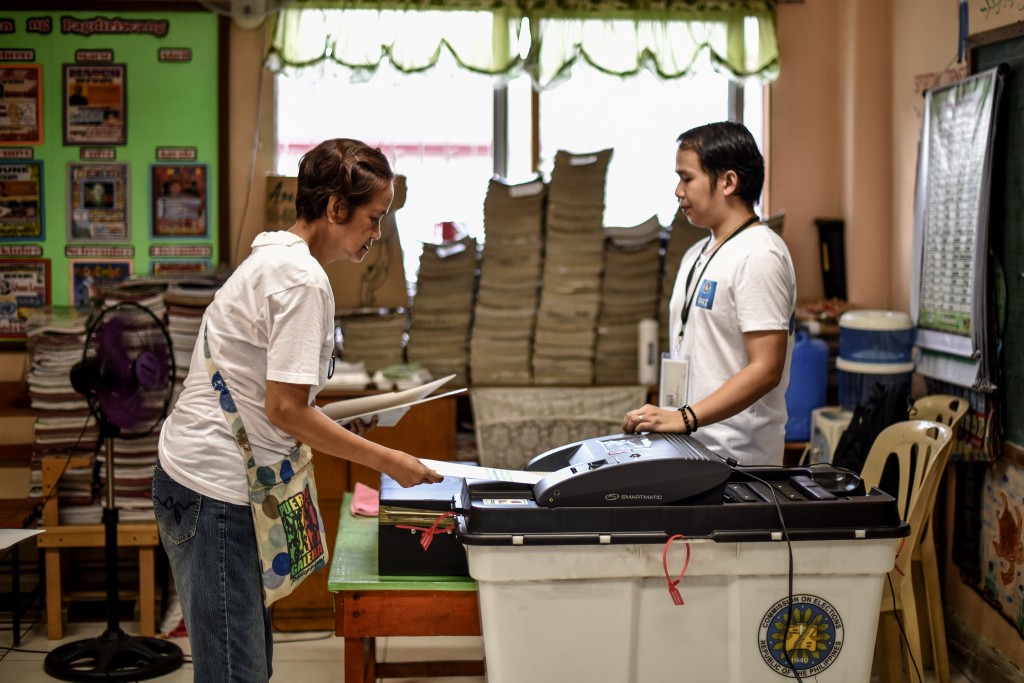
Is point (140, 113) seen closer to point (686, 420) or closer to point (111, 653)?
point (111, 653)

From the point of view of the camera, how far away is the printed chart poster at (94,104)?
445cm

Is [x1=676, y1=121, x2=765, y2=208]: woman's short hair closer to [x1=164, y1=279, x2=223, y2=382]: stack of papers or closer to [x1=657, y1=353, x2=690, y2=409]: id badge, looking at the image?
[x1=657, y1=353, x2=690, y2=409]: id badge

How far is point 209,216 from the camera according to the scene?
4.54 meters

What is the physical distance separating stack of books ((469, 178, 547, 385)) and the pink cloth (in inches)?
63.0

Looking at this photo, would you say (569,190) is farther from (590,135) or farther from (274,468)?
(274,468)

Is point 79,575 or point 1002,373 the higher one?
point 1002,373

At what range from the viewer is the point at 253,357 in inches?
74.9

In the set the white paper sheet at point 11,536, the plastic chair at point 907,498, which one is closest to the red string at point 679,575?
the plastic chair at point 907,498

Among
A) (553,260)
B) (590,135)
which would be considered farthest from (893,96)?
(553,260)

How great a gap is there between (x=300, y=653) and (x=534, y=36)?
2.71m

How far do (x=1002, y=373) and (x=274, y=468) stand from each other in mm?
2435

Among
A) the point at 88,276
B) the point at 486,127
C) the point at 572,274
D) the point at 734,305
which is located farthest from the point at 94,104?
the point at 734,305

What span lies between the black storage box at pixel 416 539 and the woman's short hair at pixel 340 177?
632mm

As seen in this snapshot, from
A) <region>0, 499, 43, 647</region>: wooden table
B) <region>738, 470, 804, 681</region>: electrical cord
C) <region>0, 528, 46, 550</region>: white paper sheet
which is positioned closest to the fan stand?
<region>0, 499, 43, 647</region>: wooden table
